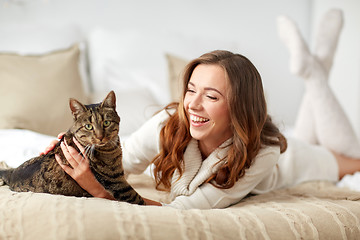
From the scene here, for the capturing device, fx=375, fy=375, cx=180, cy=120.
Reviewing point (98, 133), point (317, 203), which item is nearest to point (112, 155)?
point (98, 133)

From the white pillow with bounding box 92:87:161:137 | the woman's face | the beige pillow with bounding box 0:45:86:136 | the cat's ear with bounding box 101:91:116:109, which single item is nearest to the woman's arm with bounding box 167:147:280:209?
the woman's face

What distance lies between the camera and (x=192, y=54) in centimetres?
284

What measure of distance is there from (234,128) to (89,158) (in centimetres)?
51

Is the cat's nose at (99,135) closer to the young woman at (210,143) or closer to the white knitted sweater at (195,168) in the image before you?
the young woman at (210,143)

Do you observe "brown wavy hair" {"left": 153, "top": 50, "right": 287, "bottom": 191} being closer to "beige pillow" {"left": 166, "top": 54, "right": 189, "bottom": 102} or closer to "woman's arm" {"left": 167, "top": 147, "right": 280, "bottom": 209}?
"woman's arm" {"left": 167, "top": 147, "right": 280, "bottom": 209}

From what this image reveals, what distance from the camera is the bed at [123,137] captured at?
930mm

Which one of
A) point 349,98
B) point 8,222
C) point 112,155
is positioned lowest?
point 349,98

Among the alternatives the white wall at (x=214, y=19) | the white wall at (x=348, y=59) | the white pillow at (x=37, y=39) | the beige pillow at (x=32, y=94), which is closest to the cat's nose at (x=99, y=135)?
the beige pillow at (x=32, y=94)

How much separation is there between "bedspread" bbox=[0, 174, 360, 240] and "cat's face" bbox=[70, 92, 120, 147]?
16 cm

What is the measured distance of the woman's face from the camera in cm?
119

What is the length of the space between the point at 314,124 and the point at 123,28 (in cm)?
167

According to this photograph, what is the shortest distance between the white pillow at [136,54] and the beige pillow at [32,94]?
794 mm

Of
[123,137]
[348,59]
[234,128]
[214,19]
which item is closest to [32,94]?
[123,137]

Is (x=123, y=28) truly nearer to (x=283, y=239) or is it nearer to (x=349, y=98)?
(x=349, y=98)
